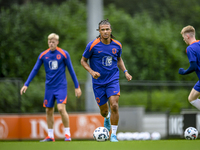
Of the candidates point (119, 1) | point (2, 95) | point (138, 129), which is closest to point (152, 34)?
point (119, 1)

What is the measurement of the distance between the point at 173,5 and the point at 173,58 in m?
3.46

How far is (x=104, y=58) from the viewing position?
21.1 ft

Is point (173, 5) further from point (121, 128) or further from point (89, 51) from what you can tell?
point (89, 51)

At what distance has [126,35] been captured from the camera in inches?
835

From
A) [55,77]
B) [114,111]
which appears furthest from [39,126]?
[114,111]

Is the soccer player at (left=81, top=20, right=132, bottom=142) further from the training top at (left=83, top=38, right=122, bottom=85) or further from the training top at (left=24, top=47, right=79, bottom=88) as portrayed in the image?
the training top at (left=24, top=47, right=79, bottom=88)

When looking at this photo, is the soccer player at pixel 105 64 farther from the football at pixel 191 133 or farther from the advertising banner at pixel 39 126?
the advertising banner at pixel 39 126

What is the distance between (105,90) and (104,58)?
549 millimetres

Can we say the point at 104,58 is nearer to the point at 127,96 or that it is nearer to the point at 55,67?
the point at 55,67

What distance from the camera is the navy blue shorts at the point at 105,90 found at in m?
6.37

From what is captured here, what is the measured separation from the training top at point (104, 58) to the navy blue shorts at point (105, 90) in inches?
3.0

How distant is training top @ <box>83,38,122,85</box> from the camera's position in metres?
6.43

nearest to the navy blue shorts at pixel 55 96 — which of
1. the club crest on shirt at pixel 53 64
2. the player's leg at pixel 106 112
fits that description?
the club crest on shirt at pixel 53 64

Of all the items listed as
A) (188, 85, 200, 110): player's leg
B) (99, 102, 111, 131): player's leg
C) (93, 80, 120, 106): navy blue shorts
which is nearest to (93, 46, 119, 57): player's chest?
(93, 80, 120, 106): navy blue shorts
